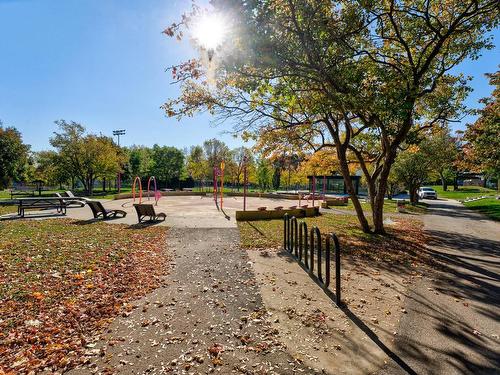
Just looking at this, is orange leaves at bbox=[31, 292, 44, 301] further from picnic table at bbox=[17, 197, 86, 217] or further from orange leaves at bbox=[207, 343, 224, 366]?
picnic table at bbox=[17, 197, 86, 217]

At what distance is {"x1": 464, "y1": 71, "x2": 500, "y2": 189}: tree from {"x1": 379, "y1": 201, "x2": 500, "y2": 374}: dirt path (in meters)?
14.2

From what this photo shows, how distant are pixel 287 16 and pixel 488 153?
1910cm

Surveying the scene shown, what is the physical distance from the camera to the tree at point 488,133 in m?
18.5

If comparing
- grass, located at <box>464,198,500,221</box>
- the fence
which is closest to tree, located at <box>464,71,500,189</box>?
grass, located at <box>464,198,500,221</box>

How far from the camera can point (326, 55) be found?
25.9ft

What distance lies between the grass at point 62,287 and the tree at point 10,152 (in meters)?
23.1

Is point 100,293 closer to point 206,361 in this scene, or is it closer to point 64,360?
point 64,360

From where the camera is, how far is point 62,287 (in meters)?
5.46

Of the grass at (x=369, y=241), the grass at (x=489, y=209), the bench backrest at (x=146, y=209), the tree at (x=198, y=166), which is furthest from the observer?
the tree at (x=198, y=166)

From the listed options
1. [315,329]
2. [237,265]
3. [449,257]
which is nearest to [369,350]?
[315,329]

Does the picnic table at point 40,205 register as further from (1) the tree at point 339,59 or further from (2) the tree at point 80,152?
(2) the tree at point 80,152

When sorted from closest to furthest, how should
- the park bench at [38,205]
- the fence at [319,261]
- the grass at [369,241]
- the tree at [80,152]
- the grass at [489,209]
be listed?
the fence at [319,261]
the grass at [369,241]
the park bench at [38,205]
the grass at [489,209]
the tree at [80,152]

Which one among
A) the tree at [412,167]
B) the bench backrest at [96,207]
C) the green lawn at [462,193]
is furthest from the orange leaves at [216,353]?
the green lawn at [462,193]

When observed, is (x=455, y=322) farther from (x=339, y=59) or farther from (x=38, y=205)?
(x=38, y=205)
